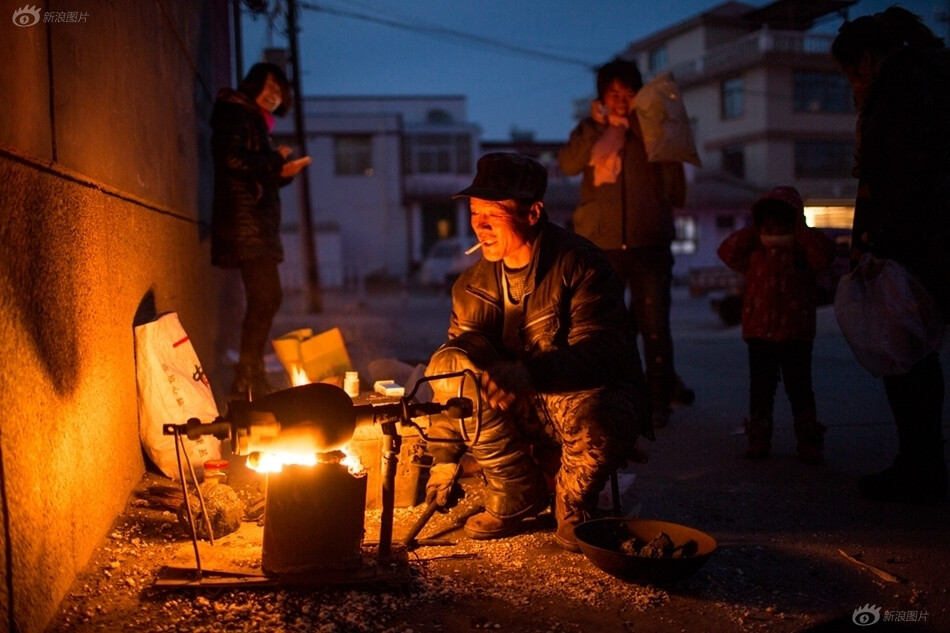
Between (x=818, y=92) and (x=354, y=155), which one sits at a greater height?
(x=818, y=92)

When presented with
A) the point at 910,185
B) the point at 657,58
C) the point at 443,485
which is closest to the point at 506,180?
the point at 443,485

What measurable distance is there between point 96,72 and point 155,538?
205cm

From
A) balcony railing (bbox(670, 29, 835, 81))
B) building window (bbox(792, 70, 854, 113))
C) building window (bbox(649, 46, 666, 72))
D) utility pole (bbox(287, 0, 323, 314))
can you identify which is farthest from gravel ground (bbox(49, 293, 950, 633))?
building window (bbox(649, 46, 666, 72))

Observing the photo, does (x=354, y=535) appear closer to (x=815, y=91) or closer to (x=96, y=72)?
(x=96, y=72)

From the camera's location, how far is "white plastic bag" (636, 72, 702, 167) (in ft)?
19.0

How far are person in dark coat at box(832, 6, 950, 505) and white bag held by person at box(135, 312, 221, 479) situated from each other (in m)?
3.47

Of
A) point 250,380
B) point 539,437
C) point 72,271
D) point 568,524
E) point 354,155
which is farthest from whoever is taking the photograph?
point 354,155

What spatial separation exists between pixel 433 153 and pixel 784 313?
3662 cm

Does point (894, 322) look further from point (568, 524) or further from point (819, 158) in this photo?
point (819, 158)

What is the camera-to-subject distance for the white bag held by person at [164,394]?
407 centimetres

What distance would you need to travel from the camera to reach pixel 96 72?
12.1ft

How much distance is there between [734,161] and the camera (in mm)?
41594

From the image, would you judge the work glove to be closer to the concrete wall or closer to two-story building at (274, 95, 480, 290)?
the concrete wall

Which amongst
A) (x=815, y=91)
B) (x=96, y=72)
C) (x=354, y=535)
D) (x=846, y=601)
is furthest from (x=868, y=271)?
(x=815, y=91)
